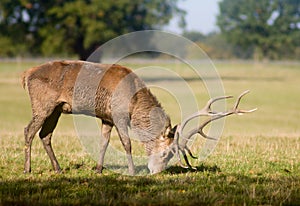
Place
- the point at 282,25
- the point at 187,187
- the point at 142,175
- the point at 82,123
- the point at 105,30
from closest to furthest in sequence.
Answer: the point at 187,187 < the point at 142,175 < the point at 82,123 < the point at 105,30 < the point at 282,25

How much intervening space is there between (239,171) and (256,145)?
374cm

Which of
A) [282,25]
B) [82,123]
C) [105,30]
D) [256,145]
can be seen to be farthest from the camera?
[282,25]

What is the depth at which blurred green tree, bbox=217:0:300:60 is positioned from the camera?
8812 cm

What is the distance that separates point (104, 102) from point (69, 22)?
125 feet

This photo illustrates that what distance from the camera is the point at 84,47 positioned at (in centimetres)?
4762

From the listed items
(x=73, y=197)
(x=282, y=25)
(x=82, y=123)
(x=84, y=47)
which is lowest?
(x=73, y=197)

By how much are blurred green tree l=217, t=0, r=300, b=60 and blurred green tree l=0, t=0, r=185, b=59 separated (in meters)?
42.4

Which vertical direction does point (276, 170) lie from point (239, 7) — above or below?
below

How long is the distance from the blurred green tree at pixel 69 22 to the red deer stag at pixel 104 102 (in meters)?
36.3

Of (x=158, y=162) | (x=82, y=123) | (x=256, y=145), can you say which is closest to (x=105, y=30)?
(x=82, y=123)

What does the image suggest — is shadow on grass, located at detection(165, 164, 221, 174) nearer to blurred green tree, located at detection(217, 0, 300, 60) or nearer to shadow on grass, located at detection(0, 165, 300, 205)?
shadow on grass, located at detection(0, 165, 300, 205)

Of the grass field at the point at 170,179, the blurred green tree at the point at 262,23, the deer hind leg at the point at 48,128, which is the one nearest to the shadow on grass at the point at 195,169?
the grass field at the point at 170,179

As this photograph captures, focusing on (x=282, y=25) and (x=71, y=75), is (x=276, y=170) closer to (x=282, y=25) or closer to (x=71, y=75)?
(x=71, y=75)

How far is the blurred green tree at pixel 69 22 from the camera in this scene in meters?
46.0
